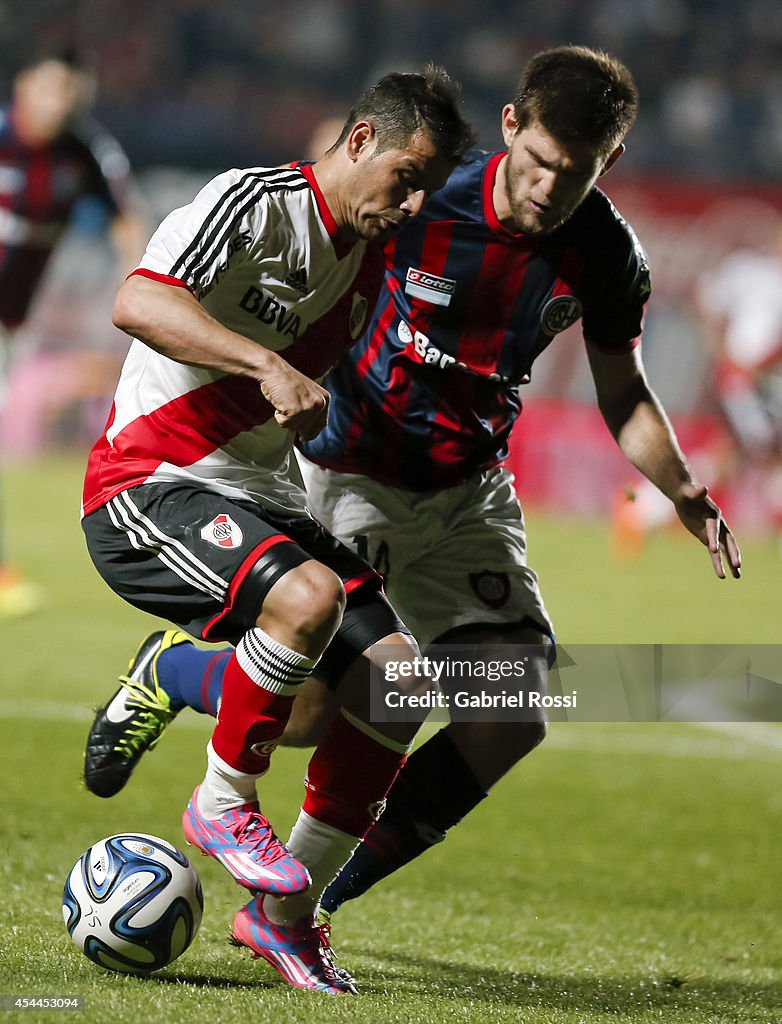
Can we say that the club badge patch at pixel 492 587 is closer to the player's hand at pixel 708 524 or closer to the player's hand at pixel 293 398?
the player's hand at pixel 708 524

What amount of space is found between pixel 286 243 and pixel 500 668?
1.24 metres

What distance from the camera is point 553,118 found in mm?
3326

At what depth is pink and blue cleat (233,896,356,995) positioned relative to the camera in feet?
10.5

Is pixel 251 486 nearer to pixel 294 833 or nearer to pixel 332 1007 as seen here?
pixel 294 833

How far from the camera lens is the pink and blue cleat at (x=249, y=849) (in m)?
2.90

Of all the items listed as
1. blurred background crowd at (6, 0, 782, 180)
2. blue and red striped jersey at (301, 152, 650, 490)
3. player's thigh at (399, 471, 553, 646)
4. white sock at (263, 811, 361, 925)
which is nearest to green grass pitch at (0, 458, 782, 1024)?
white sock at (263, 811, 361, 925)

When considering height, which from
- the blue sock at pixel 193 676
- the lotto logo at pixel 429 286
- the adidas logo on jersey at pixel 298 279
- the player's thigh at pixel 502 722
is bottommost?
the blue sock at pixel 193 676

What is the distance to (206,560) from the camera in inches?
118

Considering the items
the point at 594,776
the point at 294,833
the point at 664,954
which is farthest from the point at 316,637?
the point at 594,776

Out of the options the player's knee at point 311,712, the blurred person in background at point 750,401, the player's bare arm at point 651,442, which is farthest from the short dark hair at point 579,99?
the blurred person in background at point 750,401

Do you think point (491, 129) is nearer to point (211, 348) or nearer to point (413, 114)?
point (413, 114)

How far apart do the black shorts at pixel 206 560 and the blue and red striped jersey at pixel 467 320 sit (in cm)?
67

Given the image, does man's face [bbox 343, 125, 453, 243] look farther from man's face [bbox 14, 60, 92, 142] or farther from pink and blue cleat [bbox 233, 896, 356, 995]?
man's face [bbox 14, 60, 92, 142]

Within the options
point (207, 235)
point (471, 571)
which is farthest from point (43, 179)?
point (207, 235)
